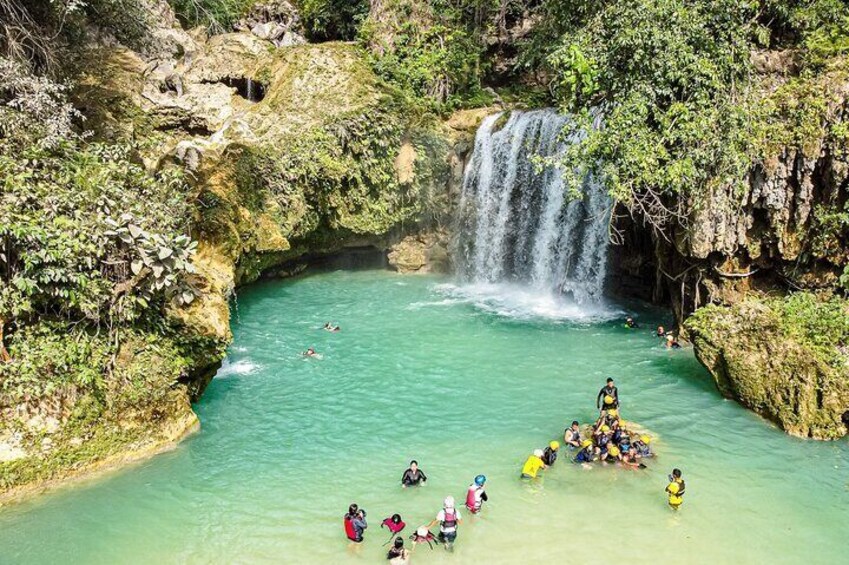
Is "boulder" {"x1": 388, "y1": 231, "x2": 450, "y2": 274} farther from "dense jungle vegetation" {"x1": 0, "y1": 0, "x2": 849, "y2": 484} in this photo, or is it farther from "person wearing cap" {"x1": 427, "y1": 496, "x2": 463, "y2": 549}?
"person wearing cap" {"x1": 427, "y1": 496, "x2": 463, "y2": 549}

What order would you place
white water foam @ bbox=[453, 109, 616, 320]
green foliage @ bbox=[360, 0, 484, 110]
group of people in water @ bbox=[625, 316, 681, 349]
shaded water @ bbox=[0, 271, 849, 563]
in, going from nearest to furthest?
1. shaded water @ bbox=[0, 271, 849, 563]
2. group of people in water @ bbox=[625, 316, 681, 349]
3. white water foam @ bbox=[453, 109, 616, 320]
4. green foliage @ bbox=[360, 0, 484, 110]

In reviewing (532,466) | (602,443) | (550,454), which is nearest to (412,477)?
(532,466)

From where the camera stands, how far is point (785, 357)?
14156 millimetres

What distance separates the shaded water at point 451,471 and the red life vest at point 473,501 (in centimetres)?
27

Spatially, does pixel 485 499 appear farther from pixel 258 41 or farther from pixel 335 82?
pixel 258 41

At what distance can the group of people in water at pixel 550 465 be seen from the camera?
10.5 metres

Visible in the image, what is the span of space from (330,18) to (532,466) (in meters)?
29.0

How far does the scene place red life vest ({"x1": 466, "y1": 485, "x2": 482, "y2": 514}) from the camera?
11305 mm

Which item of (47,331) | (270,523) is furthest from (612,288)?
(47,331)

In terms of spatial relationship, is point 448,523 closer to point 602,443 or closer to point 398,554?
point 398,554

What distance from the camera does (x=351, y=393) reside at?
1633cm

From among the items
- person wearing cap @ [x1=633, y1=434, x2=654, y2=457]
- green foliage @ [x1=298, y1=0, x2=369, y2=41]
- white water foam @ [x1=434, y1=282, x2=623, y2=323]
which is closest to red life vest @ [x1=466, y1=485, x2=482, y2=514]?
person wearing cap @ [x1=633, y1=434, x2=654, y2=457]

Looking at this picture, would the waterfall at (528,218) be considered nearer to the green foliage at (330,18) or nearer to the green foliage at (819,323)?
the green foliage at (819,323)

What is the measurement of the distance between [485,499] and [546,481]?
155 centimetres
